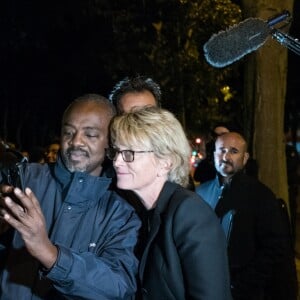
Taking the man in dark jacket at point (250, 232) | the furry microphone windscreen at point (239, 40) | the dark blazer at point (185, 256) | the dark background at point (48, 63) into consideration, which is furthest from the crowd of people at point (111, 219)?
→ the dark background at point (48, 63)

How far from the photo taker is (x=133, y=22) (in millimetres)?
15453

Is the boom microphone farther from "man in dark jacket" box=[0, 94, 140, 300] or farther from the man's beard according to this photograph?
the man's beard

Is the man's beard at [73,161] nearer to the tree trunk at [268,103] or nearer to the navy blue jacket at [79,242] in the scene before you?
the navy blue jacket at [79,242]

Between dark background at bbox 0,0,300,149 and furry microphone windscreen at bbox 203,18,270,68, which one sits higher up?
dark background at bbox 0,0,300,149

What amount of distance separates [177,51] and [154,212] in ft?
44.6

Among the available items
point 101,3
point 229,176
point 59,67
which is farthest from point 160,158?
point 59,67

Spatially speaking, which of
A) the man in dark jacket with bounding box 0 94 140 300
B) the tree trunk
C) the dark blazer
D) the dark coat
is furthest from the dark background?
the dark blazer

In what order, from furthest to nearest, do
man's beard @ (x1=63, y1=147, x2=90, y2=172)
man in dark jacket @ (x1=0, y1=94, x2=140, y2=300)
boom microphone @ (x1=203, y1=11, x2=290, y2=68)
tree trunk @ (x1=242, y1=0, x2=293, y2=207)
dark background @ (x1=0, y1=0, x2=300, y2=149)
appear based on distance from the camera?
dark background @ (x1=0, y1=0, x2=300, y2=149), tree trunk @ (x1=242, y1=0, x2=293, y2=207), boom microphone @ (x1=203, y1=11, x2=290, y2=68), man's beard @ (x1=63, y1=147, x2=90, y2=172), man in dark jacket @ (x1=0, y1=94, x2=140, y2=300)

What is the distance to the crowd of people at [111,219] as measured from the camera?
220cm

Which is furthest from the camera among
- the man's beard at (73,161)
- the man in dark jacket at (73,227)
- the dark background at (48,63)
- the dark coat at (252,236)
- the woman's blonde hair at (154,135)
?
the dark background at (48,63)

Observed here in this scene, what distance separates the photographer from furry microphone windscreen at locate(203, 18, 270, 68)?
318 centimetres

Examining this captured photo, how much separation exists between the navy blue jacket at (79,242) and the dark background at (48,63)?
38.0 ft

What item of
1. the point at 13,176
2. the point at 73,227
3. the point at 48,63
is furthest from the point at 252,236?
the point at 48,63

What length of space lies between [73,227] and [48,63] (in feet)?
82.1
